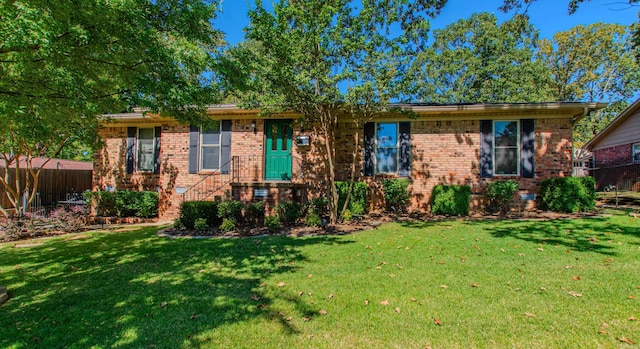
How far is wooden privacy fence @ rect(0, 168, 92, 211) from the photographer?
12.4m

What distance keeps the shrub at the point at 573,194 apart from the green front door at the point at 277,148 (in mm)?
8292

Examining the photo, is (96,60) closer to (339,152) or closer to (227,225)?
(227,225)

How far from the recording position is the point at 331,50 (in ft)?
25.5

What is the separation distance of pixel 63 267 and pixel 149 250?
4.40ft

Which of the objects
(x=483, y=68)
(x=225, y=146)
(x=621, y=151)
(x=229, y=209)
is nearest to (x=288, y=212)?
(x=229, y=209)

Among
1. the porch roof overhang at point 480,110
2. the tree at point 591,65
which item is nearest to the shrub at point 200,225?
the porch roof overhang at point 480,110

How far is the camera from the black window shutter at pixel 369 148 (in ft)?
34.2

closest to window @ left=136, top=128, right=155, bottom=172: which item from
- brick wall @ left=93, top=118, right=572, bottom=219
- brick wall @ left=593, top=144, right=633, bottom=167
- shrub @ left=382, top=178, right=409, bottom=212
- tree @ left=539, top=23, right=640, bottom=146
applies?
brick wall @ left=93, top=118, right=572, bottom=219

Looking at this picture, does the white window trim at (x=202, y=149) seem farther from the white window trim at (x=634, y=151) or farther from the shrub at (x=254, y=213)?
the white window trim at (x=634, y=151)

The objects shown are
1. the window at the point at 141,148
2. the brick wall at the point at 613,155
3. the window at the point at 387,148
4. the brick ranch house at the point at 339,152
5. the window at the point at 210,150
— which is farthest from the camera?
the brick wall at the point at 613,155

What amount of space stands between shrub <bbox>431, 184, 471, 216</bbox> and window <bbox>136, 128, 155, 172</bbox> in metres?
10.3

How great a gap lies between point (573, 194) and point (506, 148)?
2210 mm

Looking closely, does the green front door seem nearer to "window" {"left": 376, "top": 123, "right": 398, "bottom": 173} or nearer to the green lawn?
"window" {"left": 376, "top": 123, "right": 398, "bottom": 173}

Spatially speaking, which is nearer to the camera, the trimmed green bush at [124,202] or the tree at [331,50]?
the tree at [331,50]
